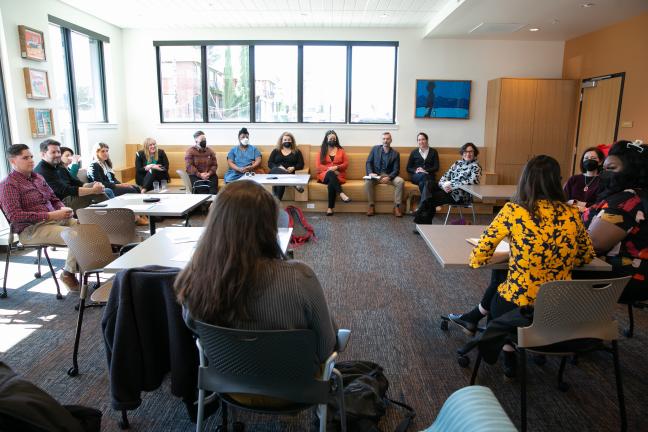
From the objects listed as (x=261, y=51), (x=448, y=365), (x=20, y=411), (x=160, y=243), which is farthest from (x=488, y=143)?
(x=20, y=411)

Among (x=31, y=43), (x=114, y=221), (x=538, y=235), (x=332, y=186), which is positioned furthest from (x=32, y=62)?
(x=538, y=235)

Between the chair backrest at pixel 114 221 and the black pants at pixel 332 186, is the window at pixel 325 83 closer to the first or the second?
the black pants at pixel 332 186

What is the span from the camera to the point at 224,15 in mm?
6898

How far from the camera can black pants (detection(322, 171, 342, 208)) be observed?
23.3ft

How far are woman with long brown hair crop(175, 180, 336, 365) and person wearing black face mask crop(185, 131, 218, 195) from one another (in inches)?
226

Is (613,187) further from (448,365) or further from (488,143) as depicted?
(488,143)

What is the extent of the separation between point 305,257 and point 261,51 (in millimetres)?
4536

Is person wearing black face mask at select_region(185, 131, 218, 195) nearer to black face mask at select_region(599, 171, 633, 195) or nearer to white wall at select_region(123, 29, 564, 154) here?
white wall at select_region(123, 29, 564, 154)

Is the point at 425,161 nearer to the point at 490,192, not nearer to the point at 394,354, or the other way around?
the point at 490,192

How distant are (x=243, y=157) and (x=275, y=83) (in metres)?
1.54

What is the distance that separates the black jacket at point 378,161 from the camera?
7340mm

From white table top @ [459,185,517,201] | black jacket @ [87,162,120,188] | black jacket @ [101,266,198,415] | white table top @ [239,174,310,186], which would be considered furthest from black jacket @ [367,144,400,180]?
black jacket @ [101,266,198,415]

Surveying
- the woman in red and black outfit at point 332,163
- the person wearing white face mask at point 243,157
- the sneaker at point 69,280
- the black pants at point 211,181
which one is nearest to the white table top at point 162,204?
the sneaker at point 69,280

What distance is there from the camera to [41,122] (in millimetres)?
5500
